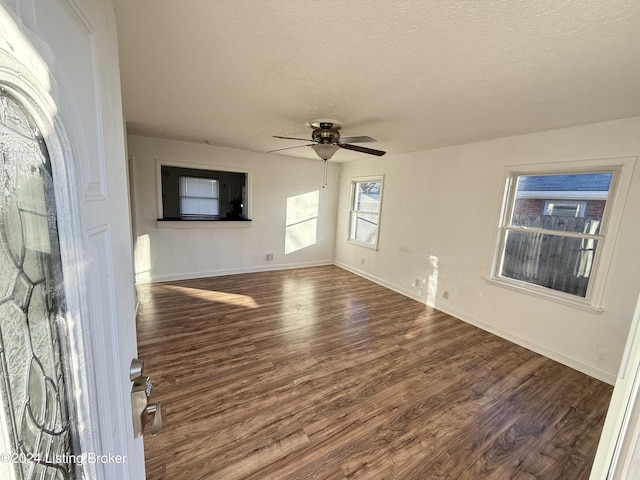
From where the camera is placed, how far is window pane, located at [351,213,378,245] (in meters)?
5.21

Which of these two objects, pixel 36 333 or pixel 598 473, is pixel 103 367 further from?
pixel 598 473

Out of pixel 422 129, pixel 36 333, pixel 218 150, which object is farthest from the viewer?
pixel 218 150

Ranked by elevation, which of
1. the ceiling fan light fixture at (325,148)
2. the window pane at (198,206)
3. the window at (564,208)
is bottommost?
the window pane at (198,206)

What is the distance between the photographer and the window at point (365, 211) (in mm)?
5125

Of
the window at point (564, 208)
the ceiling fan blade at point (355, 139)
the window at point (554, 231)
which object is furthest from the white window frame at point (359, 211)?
the window at point (564, 208)

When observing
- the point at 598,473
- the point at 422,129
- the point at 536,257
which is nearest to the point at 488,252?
the point at 536,257

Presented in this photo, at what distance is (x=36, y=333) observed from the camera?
1.28 feet

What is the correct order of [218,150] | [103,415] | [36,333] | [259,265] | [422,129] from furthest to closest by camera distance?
[259,265]
[218,150]
[422,129]
[103,415]
[36,333]

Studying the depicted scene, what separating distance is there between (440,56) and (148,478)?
286cm

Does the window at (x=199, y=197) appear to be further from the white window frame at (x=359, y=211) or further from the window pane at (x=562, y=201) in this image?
the window pane at (x=562, y=201)

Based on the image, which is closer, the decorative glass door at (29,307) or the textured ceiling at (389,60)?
the decorative glass door at (29,307)

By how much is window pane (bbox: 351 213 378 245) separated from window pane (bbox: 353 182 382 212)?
0.49 ft

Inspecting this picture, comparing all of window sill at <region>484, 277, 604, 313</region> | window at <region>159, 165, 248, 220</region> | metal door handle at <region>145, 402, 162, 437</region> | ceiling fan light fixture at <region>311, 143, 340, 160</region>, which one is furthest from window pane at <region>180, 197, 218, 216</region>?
window sill at <region>484, 277, 604, 313</region>

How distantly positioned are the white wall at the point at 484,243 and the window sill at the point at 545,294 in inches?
1.9
